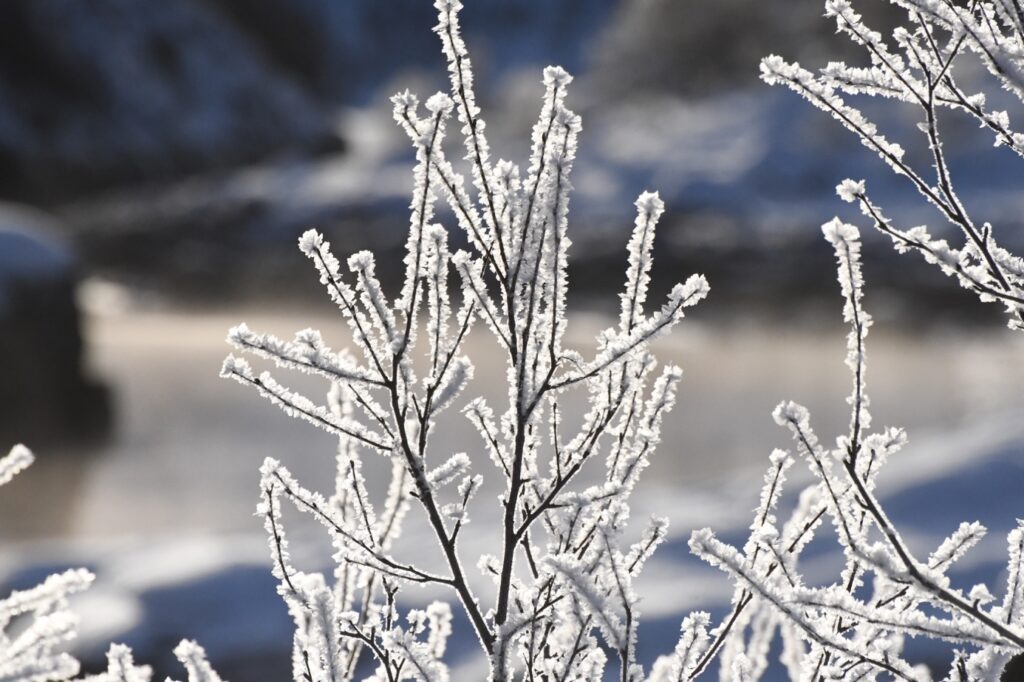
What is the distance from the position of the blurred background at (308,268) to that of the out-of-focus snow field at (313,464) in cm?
3

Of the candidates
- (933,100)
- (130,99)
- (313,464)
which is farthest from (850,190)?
(130,99)

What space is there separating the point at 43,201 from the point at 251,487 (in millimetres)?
26674

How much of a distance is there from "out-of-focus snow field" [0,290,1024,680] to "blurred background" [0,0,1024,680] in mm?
34

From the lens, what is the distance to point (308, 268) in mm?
21734

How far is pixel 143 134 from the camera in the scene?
1538 inches

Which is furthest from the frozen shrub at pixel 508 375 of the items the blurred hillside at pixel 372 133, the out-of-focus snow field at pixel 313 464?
the blurred hillside at pixel 372 133

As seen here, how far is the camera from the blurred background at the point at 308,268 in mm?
6207

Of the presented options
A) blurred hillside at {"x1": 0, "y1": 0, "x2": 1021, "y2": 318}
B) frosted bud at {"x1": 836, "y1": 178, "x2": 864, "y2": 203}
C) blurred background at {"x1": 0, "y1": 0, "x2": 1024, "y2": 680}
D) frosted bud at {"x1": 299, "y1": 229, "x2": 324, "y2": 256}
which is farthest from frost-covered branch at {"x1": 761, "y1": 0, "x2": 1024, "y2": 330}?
blurred hillside at {"x1": 0, "y1": 0, "x2": 1021, "y2": 318}

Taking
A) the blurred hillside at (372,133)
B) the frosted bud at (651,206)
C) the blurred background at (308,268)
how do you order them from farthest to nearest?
the blurred hillside at (372,133), the blurred background at (308,268), the frosted bud at (651,206)

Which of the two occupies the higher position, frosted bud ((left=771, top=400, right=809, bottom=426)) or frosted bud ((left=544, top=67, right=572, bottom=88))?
frosted bud ((left=544, top=67, right=572, bottom=88))

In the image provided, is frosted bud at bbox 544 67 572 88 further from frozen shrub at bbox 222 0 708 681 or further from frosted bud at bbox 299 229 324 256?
frosted bud at bbox 299 229 324 256

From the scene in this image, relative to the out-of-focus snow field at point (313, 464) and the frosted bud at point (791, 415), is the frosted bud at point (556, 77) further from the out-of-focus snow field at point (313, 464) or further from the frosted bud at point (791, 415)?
the out-of-focus snow field at point (313, 464)

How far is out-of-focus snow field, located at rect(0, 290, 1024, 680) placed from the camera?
5387mm

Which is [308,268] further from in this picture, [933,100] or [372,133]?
[372,133]
